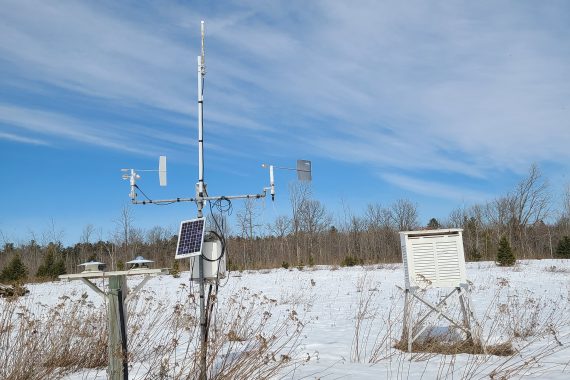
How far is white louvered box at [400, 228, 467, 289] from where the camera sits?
6426 mm

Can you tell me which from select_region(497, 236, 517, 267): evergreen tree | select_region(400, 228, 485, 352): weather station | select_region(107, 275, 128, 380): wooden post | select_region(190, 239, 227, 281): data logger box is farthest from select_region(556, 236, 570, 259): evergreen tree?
select_region(107, 275, 128, 380): wooden post

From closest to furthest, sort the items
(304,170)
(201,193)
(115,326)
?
(115,326), (201,193), (304,170)

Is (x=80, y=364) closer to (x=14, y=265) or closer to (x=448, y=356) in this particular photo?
(x=448, y=356)

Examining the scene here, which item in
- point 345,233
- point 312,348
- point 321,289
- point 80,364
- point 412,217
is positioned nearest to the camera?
point 80,364

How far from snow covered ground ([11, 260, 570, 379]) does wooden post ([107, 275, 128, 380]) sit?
1.06 meters

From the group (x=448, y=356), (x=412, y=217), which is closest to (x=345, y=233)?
(x=412, y=217)

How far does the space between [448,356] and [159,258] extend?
3778 cm

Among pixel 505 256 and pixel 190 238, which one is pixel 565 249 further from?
pixel 190 238

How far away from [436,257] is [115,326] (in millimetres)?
4196

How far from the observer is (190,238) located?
4.43 metres

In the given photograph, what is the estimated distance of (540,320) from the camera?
29.5 feet

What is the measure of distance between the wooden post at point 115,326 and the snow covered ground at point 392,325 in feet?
3.49

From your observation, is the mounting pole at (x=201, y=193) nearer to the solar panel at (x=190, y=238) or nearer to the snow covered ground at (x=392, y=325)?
the solar panel at (x=190, y=238)

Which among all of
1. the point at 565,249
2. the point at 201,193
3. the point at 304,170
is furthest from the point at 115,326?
the point at 565,249
